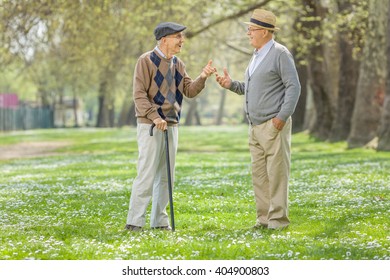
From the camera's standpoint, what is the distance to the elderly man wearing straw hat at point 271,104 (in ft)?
31.7

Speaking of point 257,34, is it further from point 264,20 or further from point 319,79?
point 319,79

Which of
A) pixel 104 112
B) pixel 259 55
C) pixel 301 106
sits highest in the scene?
pixel 259 55

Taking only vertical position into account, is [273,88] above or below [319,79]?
below

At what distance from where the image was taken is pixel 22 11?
25.2 metres

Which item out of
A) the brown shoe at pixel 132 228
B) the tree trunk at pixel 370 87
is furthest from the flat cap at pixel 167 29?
the tree trunk at pixel 370 87

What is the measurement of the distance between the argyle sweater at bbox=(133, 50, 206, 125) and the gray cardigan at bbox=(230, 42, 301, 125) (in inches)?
24.8

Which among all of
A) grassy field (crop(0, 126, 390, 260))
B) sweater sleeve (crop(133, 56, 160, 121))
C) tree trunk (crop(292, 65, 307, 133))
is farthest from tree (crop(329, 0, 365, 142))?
sweater sleeve (crop(133, 56, 160, 121))

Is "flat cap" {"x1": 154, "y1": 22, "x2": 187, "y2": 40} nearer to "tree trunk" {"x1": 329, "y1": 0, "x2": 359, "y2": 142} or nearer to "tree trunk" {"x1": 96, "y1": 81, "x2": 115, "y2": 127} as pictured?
"tree trunk" {"x1": 329, "y1": 0, "x2": 359, "y2": 142}

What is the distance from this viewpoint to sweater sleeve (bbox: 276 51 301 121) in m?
9.56

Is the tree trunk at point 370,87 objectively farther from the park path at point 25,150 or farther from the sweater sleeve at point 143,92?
the sweater sleeve at point 143,92

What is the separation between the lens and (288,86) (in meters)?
9.64

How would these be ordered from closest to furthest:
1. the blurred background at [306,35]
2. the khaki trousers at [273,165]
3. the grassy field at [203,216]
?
the grassy field at [203,216]
the khaki trousers at [273,165]
the blurred background at [306,35]

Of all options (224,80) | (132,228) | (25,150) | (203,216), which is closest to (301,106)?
(25,150)

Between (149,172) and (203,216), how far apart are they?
1814 mm
